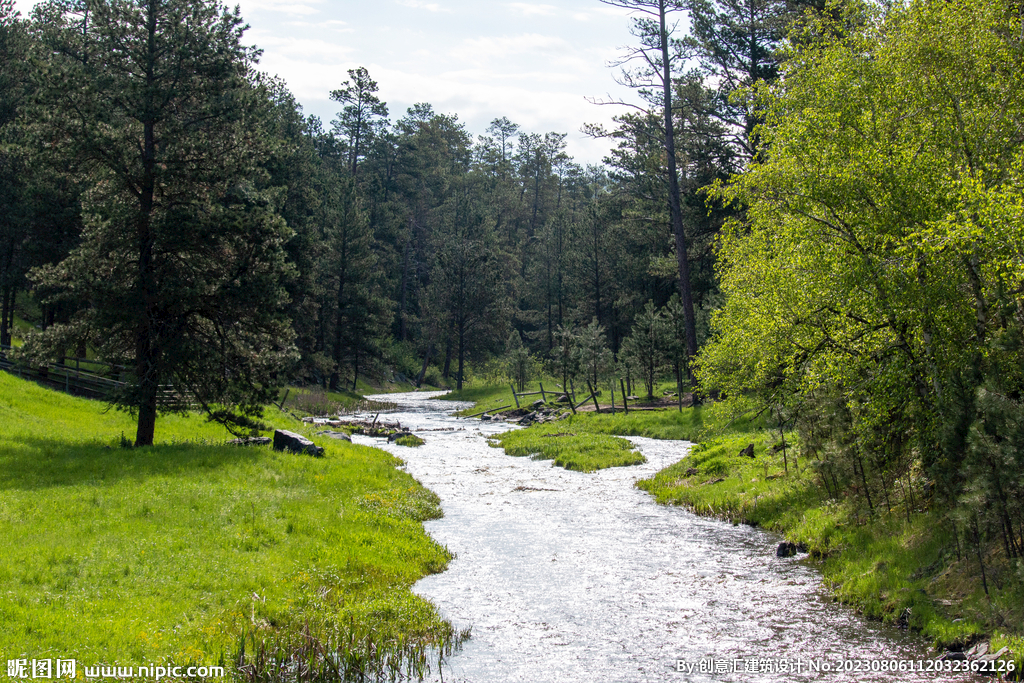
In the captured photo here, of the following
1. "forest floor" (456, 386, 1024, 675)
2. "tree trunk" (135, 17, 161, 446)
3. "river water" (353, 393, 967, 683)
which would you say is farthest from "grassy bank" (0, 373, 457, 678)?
"forest floor" (456, 386, 1024, 675)

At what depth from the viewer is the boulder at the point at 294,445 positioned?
2572cm

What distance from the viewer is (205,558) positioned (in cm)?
1238

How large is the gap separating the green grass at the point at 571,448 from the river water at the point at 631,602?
6.36 metres

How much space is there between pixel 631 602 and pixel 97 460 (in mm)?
15430

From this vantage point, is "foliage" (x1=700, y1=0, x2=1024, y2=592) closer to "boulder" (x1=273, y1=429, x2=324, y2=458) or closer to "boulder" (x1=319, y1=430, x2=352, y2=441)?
"boulder" (x1=273, y1=429, x2=324, y2=458)

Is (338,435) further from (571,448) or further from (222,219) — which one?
(222,219)

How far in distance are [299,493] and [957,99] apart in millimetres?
16990

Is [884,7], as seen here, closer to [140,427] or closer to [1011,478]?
[1011,478]

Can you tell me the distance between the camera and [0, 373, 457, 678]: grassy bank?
30.5ft

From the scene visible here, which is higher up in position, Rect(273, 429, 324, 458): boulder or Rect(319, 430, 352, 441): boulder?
Rect(273, 429, 324, 458): boulder

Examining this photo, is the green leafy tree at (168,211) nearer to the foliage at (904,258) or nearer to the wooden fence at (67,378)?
the wooden fence at (67,378)

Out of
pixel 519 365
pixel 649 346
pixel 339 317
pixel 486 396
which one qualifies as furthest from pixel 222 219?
pixel 339 317

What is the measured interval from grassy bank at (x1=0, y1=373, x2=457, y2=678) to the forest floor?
724 centimetres

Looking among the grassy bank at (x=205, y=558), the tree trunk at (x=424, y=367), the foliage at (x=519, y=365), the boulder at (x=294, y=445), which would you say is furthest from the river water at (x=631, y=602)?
the tree trunk at (x=424, y=367)
